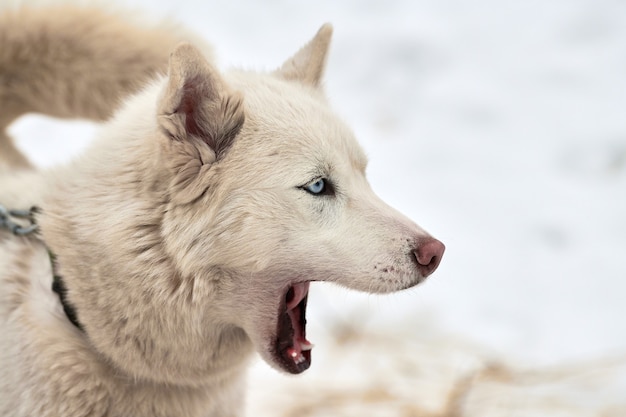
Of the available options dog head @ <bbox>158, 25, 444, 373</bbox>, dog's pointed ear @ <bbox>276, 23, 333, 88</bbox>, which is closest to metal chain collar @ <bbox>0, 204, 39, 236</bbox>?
dog head @ <bbox>158, 25, 444, 373</bbox>

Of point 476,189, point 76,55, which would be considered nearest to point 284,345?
point 76,55

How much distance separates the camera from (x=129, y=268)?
74.1 inches

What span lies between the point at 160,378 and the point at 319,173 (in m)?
0.78

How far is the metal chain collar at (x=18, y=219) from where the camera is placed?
2133mm

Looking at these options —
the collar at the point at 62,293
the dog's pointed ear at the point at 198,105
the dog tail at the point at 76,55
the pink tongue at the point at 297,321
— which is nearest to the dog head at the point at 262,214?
the dog's pointed ear at the point at 198,105

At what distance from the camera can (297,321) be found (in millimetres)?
2119

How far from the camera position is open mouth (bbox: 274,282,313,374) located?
203 cm

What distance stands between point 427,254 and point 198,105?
29.5 inches

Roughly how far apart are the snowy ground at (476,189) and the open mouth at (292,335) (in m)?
0.43

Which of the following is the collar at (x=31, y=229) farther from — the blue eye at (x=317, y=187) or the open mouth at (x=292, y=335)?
the blue eye at (x=317, y=187)

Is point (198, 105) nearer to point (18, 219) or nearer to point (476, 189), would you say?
point (18, 219)

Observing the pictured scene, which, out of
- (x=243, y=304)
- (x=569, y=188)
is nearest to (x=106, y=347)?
(x=243, y=304)

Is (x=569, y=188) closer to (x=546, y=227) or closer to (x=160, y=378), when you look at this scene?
(x=546, y=227)

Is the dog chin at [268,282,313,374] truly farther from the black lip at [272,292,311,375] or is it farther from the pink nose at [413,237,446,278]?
the pink nose at [413,237,446,278]
